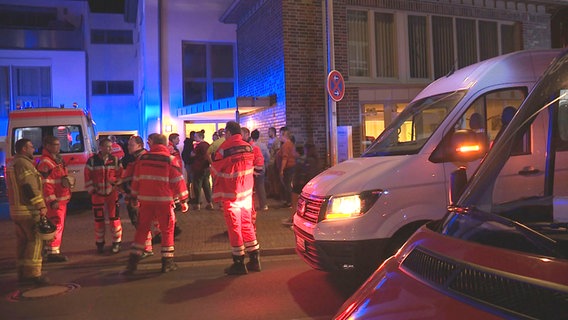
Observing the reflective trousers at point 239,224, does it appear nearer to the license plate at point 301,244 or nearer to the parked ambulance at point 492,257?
the license plate at point 301,244

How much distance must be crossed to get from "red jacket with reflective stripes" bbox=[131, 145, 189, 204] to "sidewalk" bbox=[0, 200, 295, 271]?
131 cm

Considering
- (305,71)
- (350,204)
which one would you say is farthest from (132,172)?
(305,71)

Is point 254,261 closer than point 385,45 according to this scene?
Yes

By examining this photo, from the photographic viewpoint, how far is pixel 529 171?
3811mm

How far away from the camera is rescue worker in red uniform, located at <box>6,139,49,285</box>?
6008 millimetres

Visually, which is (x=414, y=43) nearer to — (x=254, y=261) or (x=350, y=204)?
(x=254, y=261)

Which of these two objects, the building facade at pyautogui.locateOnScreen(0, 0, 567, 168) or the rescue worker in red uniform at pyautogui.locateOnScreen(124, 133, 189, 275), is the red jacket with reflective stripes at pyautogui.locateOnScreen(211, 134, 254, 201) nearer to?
the rescue worker in red uniform at pyautogui.locateOnScreen(124, 133, 189, 275)

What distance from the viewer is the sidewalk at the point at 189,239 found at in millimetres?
7316

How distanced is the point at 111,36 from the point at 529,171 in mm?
30875

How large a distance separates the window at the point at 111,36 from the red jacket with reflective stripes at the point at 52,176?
2551cm

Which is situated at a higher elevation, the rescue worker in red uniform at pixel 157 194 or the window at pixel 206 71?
the window at pixel 206 71

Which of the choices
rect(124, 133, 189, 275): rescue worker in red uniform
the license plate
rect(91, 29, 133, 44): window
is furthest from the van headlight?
rect(91, 29, 133, 44): window

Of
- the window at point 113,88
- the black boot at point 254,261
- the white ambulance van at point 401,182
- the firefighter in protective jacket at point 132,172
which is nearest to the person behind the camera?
the white ambulance van at point 401,182

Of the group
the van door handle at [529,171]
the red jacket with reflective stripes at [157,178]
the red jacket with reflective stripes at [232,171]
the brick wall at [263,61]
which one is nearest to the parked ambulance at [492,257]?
the van door handle at [529,171]
